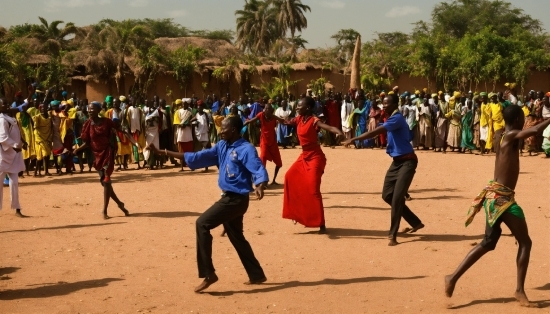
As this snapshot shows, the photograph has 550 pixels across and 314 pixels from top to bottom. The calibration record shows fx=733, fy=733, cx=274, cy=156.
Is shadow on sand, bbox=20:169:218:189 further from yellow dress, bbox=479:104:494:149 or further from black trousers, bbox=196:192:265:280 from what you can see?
black trousers, bbox=196:192:265:280

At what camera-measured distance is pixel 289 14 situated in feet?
177

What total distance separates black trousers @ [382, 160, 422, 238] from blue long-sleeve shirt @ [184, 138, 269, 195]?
2.42 meters

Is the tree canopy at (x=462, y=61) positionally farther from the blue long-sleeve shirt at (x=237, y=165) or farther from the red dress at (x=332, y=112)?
the blue long-sleeve shirt at (x=237, y=165)

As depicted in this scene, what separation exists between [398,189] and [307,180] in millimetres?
1269

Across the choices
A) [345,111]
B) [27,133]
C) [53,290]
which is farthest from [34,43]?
[53,290]

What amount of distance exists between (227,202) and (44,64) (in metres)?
24.0

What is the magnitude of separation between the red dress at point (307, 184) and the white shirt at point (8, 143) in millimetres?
4053

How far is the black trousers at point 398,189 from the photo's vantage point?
8367 millimetres

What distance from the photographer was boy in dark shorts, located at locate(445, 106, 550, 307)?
19.1 feet

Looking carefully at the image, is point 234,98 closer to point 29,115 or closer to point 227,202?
point 29,115

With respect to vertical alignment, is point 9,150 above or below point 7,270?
above

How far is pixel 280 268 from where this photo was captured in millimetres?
7406

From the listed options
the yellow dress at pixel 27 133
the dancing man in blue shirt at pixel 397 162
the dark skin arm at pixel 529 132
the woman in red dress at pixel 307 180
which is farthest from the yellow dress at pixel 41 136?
the dark skin arm at pixel 529 132

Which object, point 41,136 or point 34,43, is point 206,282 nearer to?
point 41,136
